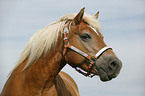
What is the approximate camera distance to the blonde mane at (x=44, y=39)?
5.02 meters

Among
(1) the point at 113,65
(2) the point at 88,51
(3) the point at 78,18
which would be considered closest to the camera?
(1) the point at 113,65

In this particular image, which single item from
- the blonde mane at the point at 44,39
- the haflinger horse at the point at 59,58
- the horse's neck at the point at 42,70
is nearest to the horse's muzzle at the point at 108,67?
the haflinger horse at the point at 59,58

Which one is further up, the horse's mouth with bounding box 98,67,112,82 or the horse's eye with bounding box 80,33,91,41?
the horse's eye with bounding box 80,33,91,41

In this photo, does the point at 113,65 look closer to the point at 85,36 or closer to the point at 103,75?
the point at 103,75

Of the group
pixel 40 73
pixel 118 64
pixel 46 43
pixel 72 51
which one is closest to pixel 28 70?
pixel 40 73

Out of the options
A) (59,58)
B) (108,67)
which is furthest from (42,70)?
(108,67)

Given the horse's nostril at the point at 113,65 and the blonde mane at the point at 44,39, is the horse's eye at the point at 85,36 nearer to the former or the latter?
the blonde mane at the point at 44,39

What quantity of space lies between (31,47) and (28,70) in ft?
1.72

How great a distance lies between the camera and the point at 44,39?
199 inches

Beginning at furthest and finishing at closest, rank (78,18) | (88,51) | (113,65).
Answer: (78,18), (88,51), (113,65)

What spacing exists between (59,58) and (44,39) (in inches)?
21.1

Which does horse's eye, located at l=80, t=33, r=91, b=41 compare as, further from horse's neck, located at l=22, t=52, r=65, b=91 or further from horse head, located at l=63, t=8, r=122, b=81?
horse's neck, located at l=22, t=52, r=65, b=91

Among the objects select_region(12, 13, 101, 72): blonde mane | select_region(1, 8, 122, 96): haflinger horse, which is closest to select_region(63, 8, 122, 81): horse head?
select_region(1, 8, 122, 96): haflinger horse

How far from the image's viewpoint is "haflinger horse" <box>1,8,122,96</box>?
4.91 m
